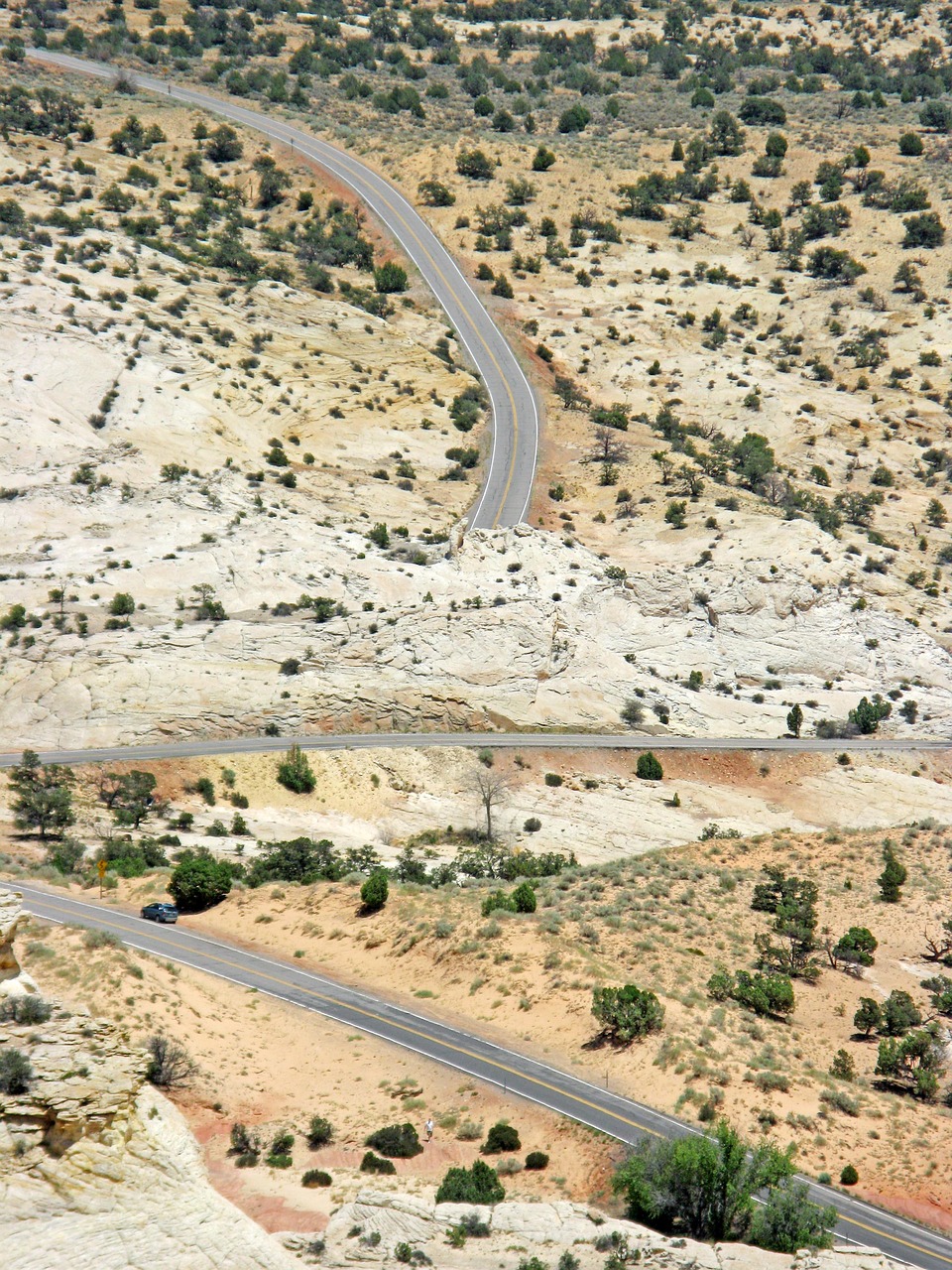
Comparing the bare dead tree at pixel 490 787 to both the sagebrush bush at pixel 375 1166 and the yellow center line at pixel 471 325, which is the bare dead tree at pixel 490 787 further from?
the sagebrush bush at pixel 375 1166

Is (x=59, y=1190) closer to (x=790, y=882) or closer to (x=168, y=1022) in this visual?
(x=168, y=1022)

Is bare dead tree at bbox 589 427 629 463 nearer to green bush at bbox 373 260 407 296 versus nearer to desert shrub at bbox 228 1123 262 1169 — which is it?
green bush at bbox 373 260 407 296

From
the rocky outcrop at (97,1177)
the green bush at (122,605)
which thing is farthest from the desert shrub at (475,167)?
the rocky outcrop at (97,1177)

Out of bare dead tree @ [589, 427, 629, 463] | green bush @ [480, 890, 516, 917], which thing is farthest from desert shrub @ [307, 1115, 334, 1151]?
bare dead tree @ [589, 427, 629, 463]

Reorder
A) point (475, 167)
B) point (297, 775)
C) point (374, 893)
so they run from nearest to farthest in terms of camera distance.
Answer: point (374, 893) → point (297, 775) → point (475, 167)

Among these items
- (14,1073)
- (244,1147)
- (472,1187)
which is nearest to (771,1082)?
(472,1187)

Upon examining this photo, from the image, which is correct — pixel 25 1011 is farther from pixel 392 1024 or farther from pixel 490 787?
pixel 490 787

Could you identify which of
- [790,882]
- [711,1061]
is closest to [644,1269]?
[711,1061]
